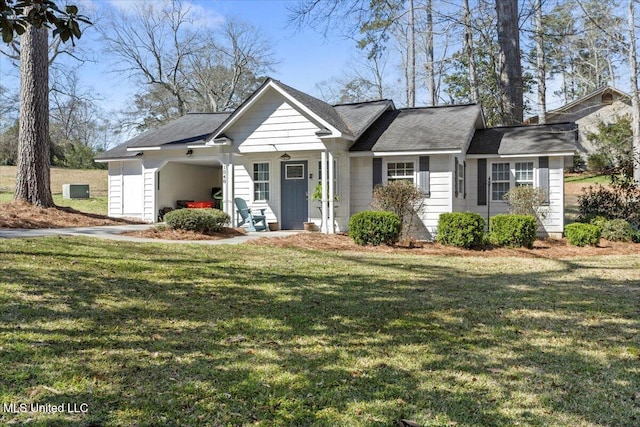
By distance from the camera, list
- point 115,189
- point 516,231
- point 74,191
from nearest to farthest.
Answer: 1. point 516,231
2. point 115,189
3. point 74,191

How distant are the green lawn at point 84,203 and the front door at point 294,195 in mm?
9557

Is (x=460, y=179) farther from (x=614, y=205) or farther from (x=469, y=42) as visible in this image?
(x=469, y=42)

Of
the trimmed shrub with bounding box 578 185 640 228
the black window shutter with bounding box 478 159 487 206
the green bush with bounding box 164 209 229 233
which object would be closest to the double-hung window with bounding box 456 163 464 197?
the black window shutter with bounding box 478 159 487 206

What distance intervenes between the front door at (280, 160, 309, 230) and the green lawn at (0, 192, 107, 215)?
376 inches

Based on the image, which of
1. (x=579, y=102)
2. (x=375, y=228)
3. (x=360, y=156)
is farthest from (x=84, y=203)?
(x=579, y=102)

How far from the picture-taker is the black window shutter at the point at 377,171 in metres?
14.8

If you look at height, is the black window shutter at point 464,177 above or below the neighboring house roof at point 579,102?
below

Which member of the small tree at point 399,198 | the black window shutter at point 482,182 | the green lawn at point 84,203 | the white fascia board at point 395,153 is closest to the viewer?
the small tree at point 399,198

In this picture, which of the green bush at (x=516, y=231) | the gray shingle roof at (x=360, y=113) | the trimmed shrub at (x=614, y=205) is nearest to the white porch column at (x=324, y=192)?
the gray shingle roof at (x=360, y=113)

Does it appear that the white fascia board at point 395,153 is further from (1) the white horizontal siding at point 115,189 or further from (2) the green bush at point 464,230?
(1) the white horizontal siding at point 115,189

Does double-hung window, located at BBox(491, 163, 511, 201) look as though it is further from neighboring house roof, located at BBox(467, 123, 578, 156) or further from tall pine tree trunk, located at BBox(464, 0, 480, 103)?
tall pine tree trunk, located at BBox(464, 0, 480, 103)

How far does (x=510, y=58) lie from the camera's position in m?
18.8

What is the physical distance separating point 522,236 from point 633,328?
23.6 ft

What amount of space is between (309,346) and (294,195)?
11.6 m
